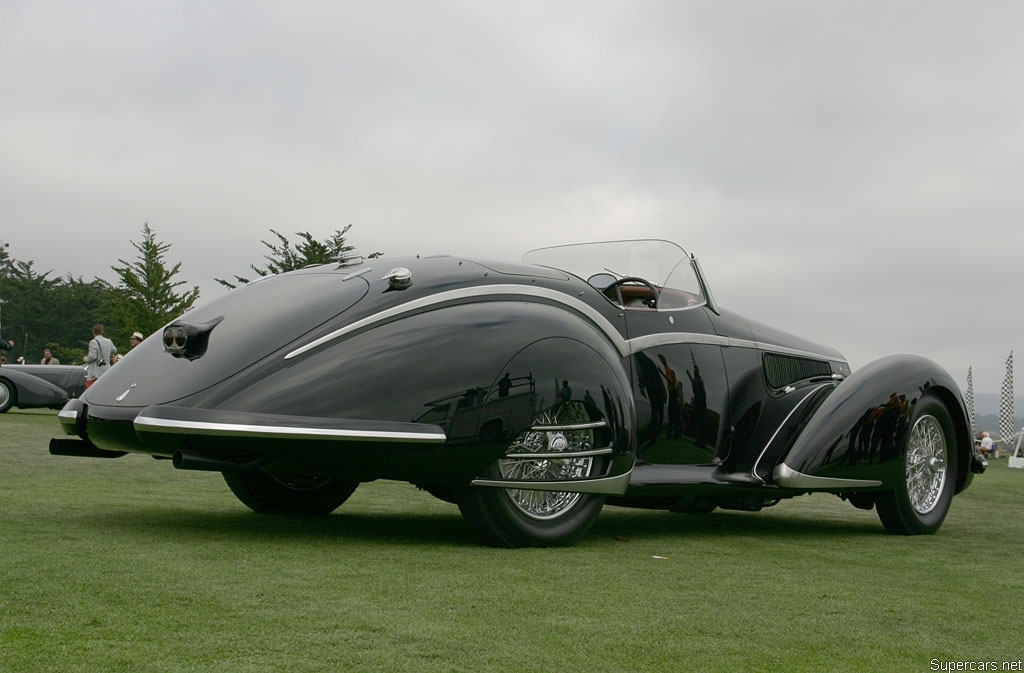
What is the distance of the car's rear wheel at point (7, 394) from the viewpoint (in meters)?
20.1

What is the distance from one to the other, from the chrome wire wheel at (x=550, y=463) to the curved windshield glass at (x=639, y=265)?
61.8 inches

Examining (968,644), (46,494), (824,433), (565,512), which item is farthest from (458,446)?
(46,494)

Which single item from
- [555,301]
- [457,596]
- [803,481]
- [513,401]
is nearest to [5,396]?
[555,301]

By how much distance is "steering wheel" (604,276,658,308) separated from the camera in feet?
21.7

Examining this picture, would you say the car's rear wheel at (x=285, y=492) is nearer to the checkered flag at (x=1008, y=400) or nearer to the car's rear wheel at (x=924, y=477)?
the car's rear wheel at (x=924, y=477)

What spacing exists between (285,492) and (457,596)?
2.97 m

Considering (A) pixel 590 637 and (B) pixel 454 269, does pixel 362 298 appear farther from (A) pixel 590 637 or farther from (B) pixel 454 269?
(A) pixel 590 637

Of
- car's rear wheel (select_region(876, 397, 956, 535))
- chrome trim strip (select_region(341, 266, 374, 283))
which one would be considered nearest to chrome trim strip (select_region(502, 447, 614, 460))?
chrome trim strip (select_region(341, 266, 374, 283))

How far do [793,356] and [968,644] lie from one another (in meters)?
4.23

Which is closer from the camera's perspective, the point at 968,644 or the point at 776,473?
the point at 968,644

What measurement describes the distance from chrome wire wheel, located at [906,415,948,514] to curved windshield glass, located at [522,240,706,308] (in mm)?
1735

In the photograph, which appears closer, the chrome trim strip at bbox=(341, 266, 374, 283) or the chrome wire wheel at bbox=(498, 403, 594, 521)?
the chrome wire wheel at bbox=(498, 403, 594, 521)

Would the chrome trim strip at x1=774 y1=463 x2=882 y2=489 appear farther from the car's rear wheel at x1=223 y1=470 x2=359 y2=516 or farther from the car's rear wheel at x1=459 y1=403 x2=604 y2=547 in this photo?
the car's rear wheel at x1=223 y1=470 x2=359 y2=516

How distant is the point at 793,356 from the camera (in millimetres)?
7578
